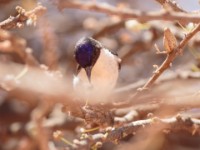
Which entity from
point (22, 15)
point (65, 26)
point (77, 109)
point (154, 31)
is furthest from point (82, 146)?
point (65, 26)

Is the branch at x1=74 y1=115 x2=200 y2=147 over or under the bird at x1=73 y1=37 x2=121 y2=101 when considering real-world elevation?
under

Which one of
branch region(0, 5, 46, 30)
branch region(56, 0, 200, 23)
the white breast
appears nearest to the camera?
branch region(56, 0, 200, 23)

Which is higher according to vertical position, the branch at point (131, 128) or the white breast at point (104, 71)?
the white breast at point (104, 71)

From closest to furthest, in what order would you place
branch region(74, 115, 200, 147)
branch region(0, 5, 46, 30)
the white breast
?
branch region(0, 5, 46, 30)
branch region(74, 115, 200, 147)
the white breast

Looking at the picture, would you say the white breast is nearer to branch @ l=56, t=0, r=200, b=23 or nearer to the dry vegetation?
the dry vegetation

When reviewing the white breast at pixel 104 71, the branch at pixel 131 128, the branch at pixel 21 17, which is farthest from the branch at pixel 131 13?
the white breast at pixel 104 71

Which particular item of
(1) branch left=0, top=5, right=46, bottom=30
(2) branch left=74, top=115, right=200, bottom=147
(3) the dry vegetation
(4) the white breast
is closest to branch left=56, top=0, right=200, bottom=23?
(3) the dry vegetation

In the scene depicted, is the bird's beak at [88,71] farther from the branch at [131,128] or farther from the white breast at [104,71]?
the branch at [131,128]

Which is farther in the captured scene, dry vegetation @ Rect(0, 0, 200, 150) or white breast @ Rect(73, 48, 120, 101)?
white breast @ Rect(73, 48, 120, 101)

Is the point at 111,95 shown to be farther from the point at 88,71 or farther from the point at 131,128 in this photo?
the point at 88,71
